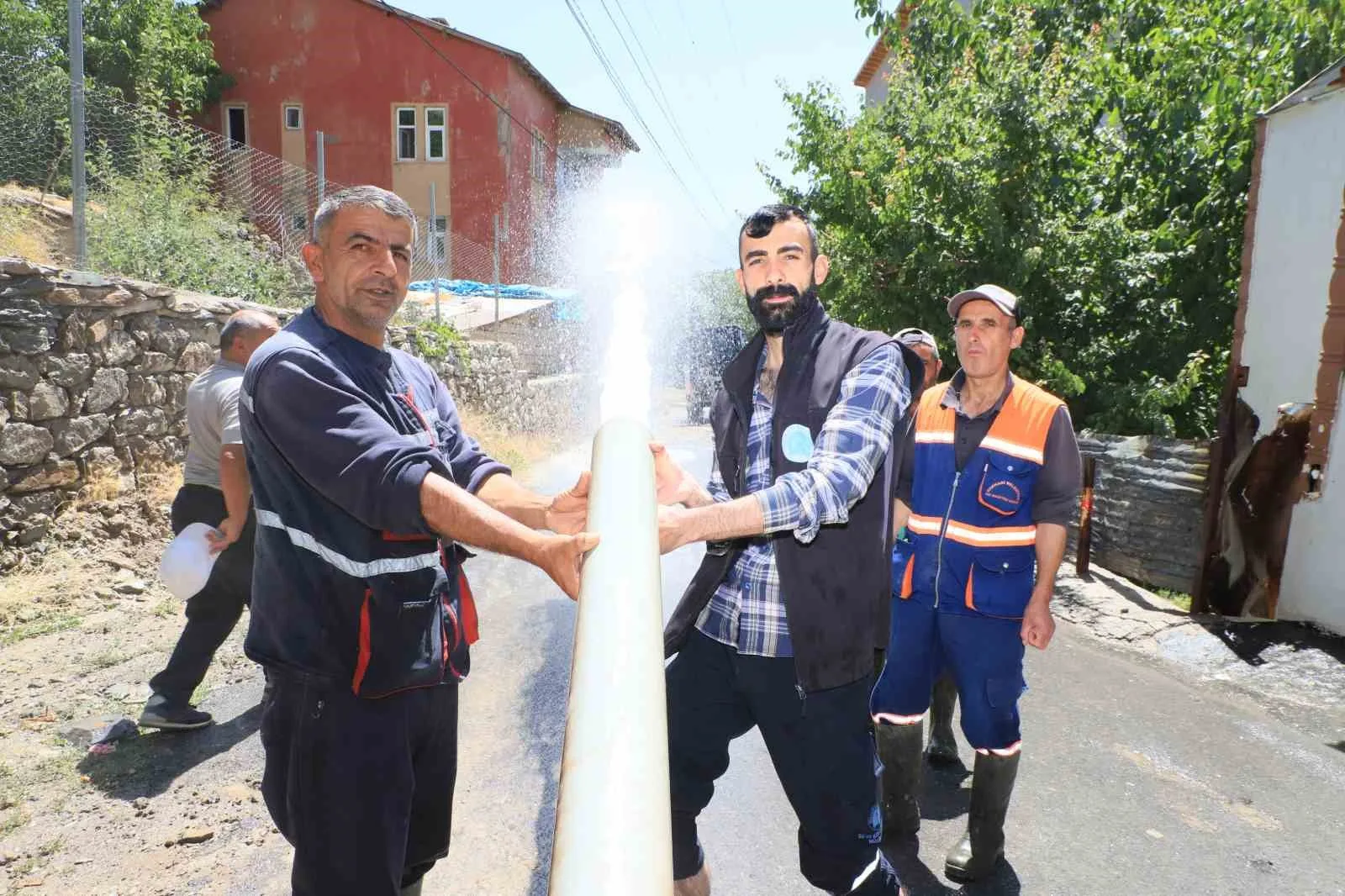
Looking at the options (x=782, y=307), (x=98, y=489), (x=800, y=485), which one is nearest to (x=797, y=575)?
(x=800, y=485)

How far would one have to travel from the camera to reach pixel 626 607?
4.25 feet

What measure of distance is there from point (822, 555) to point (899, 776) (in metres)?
1.47

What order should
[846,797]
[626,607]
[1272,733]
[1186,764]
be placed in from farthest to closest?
1. [1272,733]
2. [1186,764]
3. [846,797]
4. [626,607]

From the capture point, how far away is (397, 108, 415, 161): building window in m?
27.7

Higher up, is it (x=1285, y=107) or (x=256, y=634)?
(x=1285, y=107)

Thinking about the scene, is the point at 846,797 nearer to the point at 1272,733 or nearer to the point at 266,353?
the point at 266,353

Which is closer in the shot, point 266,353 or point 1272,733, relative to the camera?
point 266,353

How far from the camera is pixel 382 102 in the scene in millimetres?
27578

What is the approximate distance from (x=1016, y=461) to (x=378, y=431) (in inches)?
92.8

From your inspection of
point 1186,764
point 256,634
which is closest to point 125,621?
point 256,634

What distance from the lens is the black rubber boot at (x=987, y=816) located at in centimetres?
310

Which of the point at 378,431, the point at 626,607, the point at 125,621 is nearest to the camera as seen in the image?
the point at 626,607

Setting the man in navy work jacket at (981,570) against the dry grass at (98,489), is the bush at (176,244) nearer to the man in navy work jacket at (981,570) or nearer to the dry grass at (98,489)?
the dry grass at (98,489)

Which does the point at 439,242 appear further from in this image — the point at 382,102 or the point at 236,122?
the point at 236,122
